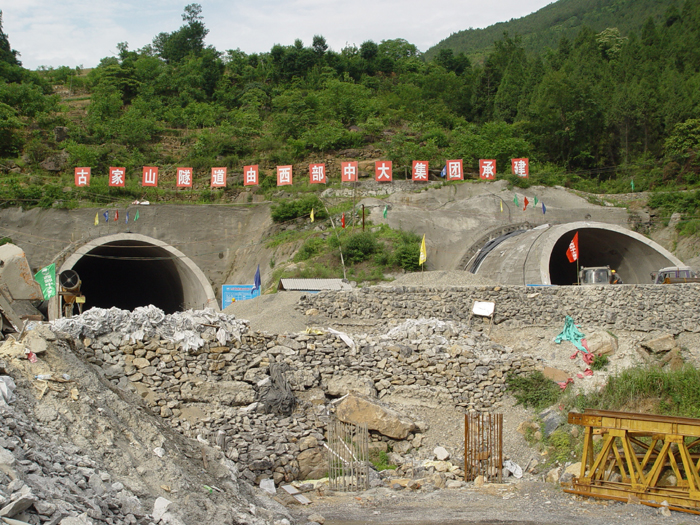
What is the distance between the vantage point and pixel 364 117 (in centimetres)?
3638

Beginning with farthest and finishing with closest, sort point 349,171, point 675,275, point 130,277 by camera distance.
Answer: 1. point 130,277
2. point 349,171
3. point 675,275

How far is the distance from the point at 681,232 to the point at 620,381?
1678 cm

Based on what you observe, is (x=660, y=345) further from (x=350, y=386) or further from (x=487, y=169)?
(x=487, y=169)

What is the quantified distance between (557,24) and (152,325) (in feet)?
320

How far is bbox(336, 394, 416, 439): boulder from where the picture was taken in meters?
10.8

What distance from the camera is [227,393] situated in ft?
35.3

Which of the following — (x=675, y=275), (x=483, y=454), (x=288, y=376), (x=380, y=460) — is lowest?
(x=380, y=460)

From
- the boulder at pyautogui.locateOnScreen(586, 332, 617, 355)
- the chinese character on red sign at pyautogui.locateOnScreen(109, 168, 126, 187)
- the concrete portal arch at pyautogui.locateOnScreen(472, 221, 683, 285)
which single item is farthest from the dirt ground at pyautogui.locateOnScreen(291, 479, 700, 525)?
the chinese character on red sign at pyautogui.locateOnScreen(109, 168, 126, 187)

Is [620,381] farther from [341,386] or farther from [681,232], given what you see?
[681,232]

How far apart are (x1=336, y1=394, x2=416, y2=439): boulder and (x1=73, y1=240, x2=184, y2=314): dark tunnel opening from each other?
13.9m

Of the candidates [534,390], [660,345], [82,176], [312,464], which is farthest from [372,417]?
[82,176]

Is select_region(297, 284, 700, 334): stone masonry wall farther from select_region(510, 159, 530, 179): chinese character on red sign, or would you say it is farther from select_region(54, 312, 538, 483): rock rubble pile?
select_region(510, 159, 530, 179): chinese character on red sign

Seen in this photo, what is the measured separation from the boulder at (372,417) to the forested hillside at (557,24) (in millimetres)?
64005

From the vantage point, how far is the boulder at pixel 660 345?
1341 cm
